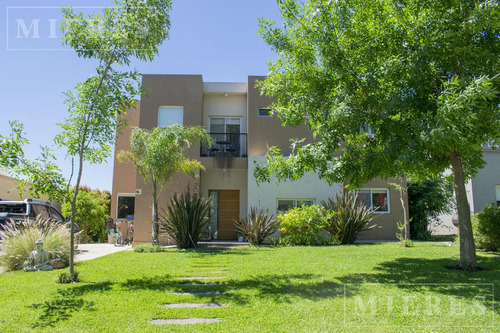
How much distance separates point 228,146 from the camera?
16.5m

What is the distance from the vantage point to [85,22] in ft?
22.8

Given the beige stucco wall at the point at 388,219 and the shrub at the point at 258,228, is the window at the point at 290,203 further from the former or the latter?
the beige stucco wall at the point at 388,219

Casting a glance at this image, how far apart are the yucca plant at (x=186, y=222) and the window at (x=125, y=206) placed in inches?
230

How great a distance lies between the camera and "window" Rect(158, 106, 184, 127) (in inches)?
634

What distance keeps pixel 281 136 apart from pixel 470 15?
9.99m

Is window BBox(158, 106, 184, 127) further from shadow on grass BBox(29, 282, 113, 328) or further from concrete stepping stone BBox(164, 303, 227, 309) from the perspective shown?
concrete stepping stone BBox(164, 303, 227, 309)

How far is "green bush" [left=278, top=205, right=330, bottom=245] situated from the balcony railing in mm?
4085

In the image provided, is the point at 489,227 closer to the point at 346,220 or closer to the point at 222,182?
the point at 346,220

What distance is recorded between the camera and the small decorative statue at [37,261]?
829cm

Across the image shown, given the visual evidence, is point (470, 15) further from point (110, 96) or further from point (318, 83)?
point (110, 96)

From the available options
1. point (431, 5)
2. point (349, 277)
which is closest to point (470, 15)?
point (431, 5)

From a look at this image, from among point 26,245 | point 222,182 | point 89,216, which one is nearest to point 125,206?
point 89,216

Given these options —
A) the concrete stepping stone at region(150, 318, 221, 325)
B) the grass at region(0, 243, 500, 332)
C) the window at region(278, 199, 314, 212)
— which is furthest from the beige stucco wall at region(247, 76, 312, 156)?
the concrete stepping stone at region(150, 318, 221, 325)

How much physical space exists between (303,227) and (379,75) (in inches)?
290
